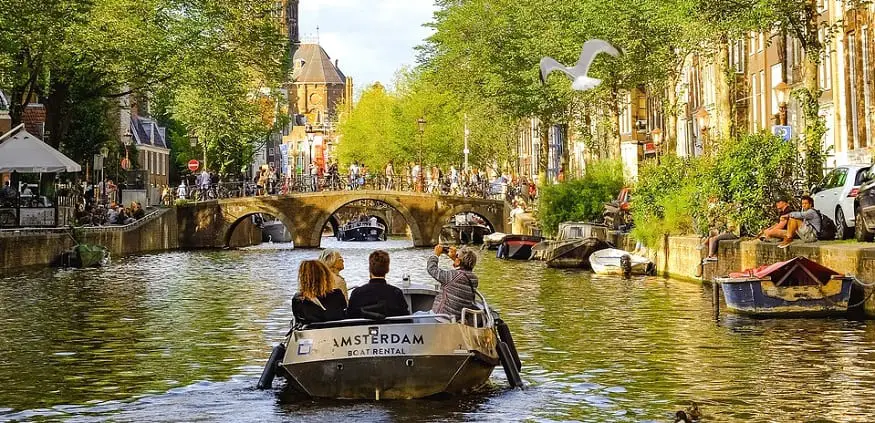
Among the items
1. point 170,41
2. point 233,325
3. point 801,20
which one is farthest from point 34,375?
point 170,41

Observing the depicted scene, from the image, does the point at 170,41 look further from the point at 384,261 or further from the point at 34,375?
the point at 384,261

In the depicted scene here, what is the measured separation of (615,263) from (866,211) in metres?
16.2

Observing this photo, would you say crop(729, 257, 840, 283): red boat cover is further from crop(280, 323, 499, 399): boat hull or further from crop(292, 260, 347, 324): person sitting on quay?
crop(292, 260, 347, 324): person sitting on quay

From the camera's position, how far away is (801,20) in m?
35.7

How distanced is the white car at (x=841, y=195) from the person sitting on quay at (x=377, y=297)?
17124 mm

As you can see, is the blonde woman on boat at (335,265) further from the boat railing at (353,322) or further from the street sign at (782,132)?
the street sign at (782,132)

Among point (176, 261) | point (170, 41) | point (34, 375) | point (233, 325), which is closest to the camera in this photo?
point (34, 375)

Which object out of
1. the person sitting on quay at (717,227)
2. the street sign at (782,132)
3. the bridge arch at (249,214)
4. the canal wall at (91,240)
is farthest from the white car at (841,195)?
the bridge arch at (249,214)

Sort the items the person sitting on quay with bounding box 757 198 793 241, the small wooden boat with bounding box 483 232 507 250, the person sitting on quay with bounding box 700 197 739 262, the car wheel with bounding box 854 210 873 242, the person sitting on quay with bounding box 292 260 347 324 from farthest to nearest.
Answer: the small wooden boat with bounding box 483 232 507 250
the person sitting on quay with bounding box 700 197 739 262
the person sitting on quay with bounding box 757 198 793 241
the car wheel with bounding box 854 210 873 242
the person sitting on quay with bounding box 292 260 347 324

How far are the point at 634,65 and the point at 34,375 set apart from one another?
3584 centimetres

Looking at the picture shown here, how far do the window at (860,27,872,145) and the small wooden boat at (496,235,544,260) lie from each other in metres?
15.1

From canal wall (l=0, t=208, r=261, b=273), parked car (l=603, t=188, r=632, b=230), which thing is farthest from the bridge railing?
parked car (l=603, t=188, r=632, b=230)

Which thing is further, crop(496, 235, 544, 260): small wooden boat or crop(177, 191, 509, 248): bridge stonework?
crop(177, 191, 509, 248): bridge stonework

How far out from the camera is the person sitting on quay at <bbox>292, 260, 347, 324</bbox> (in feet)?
53.1
